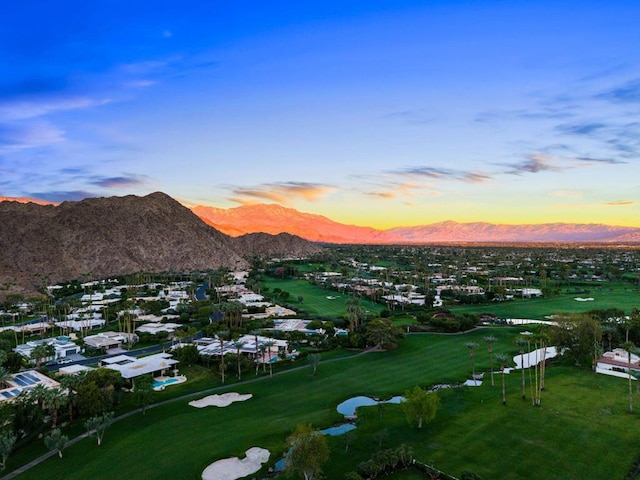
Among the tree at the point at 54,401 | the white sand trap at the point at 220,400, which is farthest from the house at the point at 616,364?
the tree at the point at 54,401

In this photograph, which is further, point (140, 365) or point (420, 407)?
point (140, 365)

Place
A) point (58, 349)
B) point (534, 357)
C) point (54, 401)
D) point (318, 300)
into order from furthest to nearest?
1. point (318, 300)
2. point (58, 349)
3. point (534, 357)
4. point (54, 401)

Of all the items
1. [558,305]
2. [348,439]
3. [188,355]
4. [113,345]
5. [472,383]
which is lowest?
[472,383]

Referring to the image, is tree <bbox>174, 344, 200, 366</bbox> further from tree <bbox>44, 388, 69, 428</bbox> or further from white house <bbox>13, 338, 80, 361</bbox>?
white house <bbox>13, 338, 80, 361</bbox>

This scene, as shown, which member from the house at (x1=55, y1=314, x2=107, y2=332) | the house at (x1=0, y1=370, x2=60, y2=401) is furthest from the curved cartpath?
the house at (x1=55, y1=314, x2=107, y2=332)

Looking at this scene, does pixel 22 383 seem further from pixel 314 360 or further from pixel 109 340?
pixel 314 360

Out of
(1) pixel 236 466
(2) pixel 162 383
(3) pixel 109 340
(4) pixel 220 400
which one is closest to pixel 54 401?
(2) pixel 162 383
